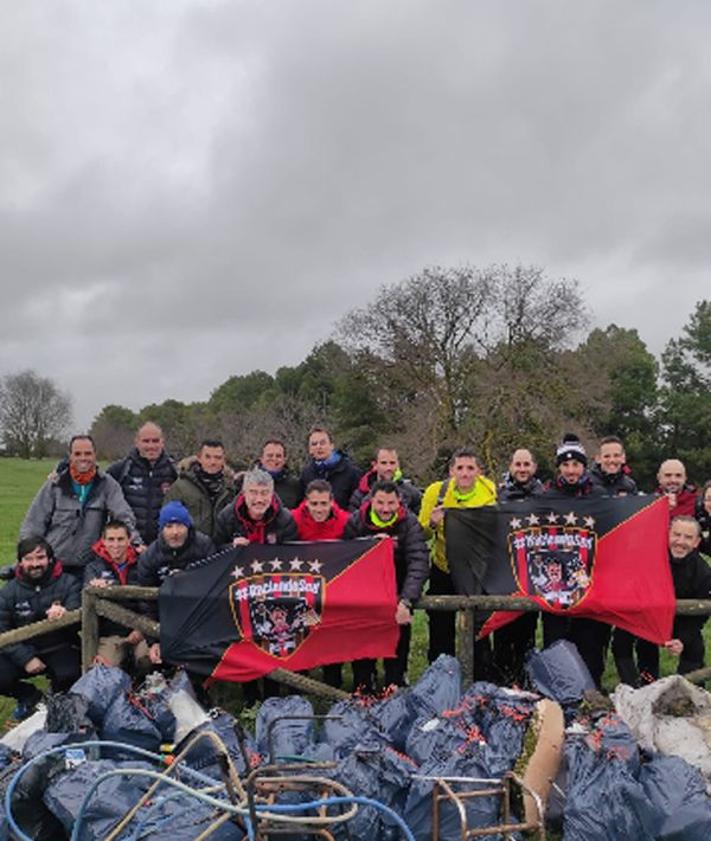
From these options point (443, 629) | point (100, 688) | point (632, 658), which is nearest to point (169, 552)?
point (100, 688)

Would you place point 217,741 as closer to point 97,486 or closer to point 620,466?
point 97,486

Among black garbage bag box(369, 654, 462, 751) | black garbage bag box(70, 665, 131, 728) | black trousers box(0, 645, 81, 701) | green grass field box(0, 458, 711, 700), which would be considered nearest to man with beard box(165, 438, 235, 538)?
black trousers box(0, 645, 81, 701)

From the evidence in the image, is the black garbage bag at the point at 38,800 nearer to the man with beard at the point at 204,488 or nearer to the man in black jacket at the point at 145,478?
the man with beard at the point at 204,488

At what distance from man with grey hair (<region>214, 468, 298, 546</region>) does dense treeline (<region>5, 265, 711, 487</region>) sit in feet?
104

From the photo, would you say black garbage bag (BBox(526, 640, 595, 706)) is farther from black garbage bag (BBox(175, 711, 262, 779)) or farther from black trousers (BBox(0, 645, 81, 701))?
black trousers (BBox(0, 645, 81, 701))

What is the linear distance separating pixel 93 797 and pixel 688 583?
17.5ft

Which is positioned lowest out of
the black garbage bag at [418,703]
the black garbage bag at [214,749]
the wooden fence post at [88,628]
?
the black garbage bag at [214,749]

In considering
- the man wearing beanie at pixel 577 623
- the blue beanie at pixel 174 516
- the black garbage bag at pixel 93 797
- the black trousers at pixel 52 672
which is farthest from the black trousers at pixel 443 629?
the black garbage bag at pixel 93 797

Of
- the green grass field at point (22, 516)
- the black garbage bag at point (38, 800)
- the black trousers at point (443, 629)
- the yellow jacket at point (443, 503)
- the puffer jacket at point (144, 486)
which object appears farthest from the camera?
the green grass field at point (22, 516)

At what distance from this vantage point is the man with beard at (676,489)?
334 inches

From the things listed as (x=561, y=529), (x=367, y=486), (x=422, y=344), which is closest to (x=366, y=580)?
(x=367, y=486)

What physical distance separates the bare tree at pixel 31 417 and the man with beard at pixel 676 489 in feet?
283

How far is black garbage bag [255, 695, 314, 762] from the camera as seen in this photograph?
5832mm

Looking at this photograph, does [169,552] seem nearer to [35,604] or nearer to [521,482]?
[35,604]
